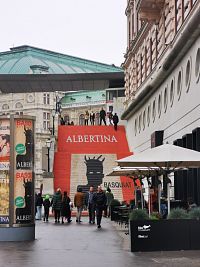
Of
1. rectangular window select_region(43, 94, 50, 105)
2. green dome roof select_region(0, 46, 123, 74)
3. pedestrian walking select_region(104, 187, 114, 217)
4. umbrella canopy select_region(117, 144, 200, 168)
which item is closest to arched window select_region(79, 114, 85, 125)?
rectangular window select_region(43, 94, 50, 105)

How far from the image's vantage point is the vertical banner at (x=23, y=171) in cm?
2006

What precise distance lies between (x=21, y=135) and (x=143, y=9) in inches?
993

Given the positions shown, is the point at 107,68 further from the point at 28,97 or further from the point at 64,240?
the point at 64,240

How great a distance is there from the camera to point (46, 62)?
123 meters

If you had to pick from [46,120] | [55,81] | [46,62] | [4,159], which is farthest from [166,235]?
[46,120]

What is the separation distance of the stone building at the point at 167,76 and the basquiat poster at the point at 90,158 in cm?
175

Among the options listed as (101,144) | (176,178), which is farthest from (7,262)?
(101,144)

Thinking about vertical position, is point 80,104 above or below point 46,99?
below

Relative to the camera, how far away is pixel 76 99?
13225 centimetres

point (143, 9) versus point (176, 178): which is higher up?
point (143, 9)

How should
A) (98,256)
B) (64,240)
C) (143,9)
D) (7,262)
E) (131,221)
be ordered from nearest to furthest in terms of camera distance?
(7,262) → (98,256) → (131,221) → (64,240) → (143,9)

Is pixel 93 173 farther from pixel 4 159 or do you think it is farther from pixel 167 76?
pixel 4 159

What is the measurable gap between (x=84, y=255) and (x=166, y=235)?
211 cm

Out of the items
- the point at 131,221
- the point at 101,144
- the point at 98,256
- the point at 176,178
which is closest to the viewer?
the point at 98,256
